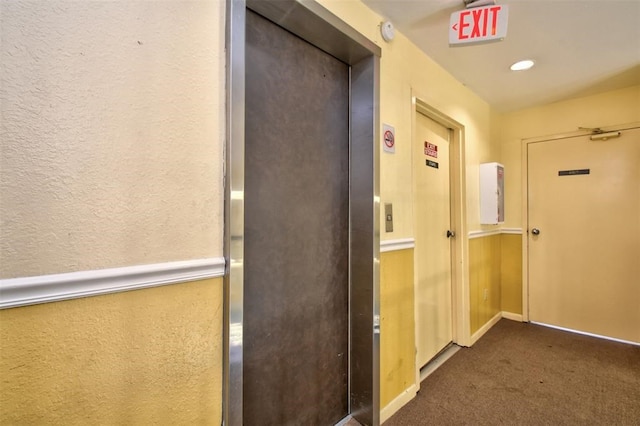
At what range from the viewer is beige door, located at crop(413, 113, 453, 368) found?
7.21 feet

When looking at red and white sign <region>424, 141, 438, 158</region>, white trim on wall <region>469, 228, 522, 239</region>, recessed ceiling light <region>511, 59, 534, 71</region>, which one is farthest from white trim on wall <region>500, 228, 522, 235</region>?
recessed ceiling light <region>511, 59, 534, 71</region>

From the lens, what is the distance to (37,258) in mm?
697

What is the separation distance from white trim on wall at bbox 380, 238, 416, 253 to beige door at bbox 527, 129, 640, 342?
6.93ft

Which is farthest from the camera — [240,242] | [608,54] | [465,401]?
[608,54]

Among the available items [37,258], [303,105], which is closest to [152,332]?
[37,258]

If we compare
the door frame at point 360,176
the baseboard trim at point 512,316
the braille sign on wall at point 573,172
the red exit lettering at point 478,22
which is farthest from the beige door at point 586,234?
the door frame at point 360,176

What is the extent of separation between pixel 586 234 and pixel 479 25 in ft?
8.43

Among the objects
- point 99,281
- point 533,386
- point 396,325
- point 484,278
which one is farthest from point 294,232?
point 484,278

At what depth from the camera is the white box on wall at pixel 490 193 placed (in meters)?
2.83

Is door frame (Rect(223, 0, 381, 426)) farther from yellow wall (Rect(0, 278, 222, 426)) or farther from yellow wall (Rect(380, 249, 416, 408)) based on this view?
yellow wall (Rect(0, 278, 222, 426))

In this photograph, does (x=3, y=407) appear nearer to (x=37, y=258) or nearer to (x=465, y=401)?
(x=37, y=258)

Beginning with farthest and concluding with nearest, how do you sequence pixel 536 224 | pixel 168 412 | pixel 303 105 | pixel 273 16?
pixel 536 224 < pixel 303 105 < pixel 273 16 < pixel 168 412

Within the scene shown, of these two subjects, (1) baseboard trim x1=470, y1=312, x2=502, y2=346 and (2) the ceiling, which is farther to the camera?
(1) baseboard trim x1=470, y1=312, x2=502, y2=346

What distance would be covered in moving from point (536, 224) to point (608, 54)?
5.46 feet
